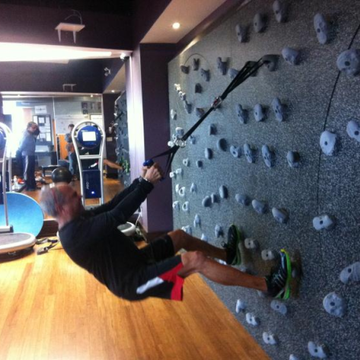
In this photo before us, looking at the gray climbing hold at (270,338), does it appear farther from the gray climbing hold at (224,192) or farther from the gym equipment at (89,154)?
the gym equipment at (89,154)

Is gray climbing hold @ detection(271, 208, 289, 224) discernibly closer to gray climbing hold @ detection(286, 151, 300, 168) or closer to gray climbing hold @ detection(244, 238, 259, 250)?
gray climbing hold @ detection(286, 151, 300, 168)

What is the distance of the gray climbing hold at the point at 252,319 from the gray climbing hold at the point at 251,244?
1.60ft

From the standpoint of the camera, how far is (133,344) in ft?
9.09

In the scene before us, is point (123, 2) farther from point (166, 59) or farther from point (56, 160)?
point (56, 160)

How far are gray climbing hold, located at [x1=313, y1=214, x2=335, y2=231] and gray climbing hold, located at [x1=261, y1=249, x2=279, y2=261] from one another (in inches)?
20.4

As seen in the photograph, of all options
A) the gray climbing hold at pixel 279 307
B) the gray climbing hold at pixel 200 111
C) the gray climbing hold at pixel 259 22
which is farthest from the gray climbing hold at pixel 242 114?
the gray climbing hold at pixel 279 307

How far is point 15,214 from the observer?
17.0ft

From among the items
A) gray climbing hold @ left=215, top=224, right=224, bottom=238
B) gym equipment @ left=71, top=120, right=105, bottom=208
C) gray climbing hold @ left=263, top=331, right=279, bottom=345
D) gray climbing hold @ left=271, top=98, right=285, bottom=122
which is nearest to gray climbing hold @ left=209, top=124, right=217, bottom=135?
gray climbing hold @ left=215, top=224, right=224, bottom=238

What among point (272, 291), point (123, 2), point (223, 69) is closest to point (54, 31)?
point (123, 2)

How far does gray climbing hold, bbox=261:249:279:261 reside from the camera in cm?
235

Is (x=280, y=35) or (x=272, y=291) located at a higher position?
(x=280, y=35)

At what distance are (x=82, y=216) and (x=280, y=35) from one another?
1.59 metres

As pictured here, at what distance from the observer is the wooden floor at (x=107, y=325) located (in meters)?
2.67

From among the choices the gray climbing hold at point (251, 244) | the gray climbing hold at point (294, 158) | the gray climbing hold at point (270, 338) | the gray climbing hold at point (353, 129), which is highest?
the gray climbing hold at point (353, 129)
